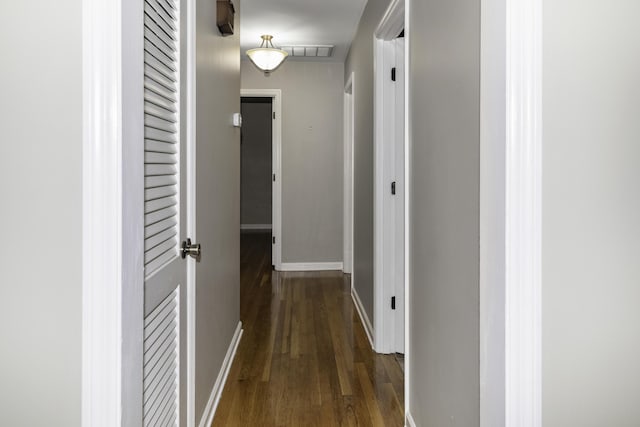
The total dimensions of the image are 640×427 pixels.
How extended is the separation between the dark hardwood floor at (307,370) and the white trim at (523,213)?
4.67 ft

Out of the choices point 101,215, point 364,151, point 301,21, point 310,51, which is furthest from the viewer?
point 310,51

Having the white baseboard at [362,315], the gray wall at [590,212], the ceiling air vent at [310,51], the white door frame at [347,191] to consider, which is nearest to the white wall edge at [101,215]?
the gray wall at [590,212]

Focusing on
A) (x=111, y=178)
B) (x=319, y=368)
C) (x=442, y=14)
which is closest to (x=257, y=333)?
(x=319, y=368)

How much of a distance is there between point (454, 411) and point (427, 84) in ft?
3.83

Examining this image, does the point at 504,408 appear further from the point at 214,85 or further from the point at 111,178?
the point at 214,85

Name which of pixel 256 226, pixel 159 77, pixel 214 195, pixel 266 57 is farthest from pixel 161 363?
pixel 256 226

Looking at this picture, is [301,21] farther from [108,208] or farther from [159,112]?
[108,208]

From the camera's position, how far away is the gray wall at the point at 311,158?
5770 millimetres

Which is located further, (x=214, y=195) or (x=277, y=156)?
(x=277, y=156)

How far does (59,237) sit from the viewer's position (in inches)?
34.7

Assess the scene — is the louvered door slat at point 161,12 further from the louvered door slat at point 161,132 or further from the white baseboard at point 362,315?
the white baseboard at point 362,315

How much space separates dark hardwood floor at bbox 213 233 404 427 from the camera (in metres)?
2.32

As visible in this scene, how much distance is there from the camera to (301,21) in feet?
14.2

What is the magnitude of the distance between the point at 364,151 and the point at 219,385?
2160mm
